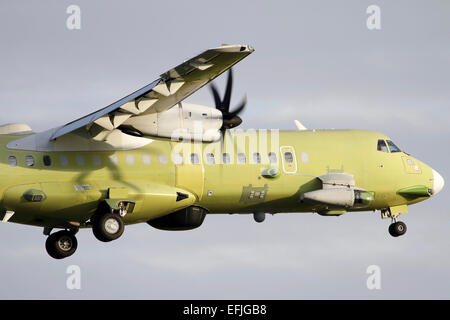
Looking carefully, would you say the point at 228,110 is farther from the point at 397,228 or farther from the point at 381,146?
the point at 397,228

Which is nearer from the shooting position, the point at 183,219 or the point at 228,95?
the point at 228,95

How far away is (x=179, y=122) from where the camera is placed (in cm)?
3031

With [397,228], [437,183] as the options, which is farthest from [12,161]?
[437,183]

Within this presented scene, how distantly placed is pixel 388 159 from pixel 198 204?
6971mm

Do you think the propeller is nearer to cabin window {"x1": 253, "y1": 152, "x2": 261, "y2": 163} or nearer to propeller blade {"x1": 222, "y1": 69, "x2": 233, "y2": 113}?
propeller blade {"x1": 222, "y1": 69, "x2": 233, "y2": 113}

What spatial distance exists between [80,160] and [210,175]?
13.7 feet

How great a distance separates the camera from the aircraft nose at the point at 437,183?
36000 millimetres

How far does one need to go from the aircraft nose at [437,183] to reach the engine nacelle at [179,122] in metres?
9.54

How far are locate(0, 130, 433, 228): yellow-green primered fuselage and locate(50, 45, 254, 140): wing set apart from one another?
1321mm

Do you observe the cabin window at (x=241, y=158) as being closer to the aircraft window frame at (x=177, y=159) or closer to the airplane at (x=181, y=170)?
the airplane at (x=181, y=170)

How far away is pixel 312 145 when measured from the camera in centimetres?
3434

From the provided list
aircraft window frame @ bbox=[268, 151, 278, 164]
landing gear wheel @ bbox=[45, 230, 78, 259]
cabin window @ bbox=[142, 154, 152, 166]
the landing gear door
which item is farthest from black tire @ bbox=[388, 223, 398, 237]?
landing gear wheel @ bbox=[45, 230, 78, 259]

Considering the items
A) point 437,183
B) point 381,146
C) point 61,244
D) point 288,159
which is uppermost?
point 381,146

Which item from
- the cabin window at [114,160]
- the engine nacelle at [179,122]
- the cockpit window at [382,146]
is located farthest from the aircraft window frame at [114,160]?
the cockpit window at [382,146]
